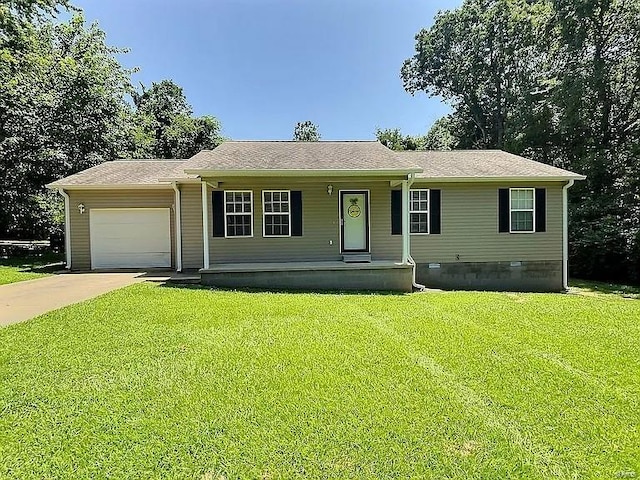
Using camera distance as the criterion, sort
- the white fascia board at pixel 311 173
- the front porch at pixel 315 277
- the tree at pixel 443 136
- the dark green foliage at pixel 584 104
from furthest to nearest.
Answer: the tree at pixel 443 136 → the dark green foliage at pixel 584 104 → the front porch at pixel 315 277 → the white fascia board at pixel 311 173

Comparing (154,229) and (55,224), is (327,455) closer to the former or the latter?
(154,229)

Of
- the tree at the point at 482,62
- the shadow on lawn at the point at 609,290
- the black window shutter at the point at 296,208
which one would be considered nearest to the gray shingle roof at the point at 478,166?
the black window shutter at the point at 296,208

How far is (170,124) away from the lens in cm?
3144

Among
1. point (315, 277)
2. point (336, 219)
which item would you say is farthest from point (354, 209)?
point (315, 277)

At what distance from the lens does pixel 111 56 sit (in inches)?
843

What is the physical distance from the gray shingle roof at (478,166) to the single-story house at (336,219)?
0.18 feet

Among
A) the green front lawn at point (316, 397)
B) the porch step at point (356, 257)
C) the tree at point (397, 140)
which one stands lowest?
the green front lawn at point (316, 397)

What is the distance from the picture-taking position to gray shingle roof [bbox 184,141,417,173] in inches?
371

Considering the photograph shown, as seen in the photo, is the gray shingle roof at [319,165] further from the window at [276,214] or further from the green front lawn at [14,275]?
the green front lawn at [14,275]

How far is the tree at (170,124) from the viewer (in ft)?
92.4

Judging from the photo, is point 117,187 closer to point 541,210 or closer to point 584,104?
point 541,210

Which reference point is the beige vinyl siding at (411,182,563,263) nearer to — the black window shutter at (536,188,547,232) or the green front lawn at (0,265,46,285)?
the black window shutter at (536,188,547,232)

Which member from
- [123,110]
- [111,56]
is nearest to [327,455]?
[123,110]

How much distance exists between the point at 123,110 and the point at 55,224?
20.7 feet
